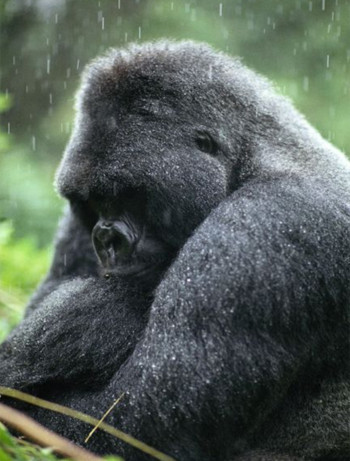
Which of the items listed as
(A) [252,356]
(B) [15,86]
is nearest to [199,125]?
(A) [252,356]

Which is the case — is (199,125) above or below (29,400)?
above

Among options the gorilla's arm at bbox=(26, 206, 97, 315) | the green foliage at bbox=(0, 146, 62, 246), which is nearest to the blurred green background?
the green foliage at bbox=(0, 146, 62, 246)

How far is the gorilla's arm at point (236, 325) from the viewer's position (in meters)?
3.03

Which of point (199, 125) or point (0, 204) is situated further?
point (0, 204)

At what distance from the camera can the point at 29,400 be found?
3.13 m

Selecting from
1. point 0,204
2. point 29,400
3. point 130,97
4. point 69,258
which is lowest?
point 0,204

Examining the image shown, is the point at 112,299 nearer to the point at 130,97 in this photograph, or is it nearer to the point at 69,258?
the point at 130,97

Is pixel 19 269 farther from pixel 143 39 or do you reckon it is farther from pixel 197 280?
pixel 143 39

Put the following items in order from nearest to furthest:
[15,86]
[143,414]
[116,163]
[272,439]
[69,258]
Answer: [143,414] < [272,439] < [116,163] < [69,258] < [15,86]

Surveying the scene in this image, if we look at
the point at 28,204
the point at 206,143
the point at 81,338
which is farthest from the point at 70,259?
the point at 28,204

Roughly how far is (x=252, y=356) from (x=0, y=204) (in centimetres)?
433

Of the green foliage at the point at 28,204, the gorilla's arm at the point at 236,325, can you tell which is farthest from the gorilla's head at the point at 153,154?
the green foliage at the point at 28,204

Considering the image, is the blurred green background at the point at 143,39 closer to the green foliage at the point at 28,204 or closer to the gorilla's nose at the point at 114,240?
the green foliage at the point at 28,204

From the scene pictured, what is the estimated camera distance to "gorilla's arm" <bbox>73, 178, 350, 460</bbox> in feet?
9.94
